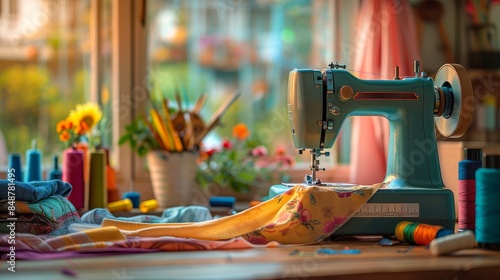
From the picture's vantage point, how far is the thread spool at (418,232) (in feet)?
5.22

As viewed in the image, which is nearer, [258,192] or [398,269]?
[398,269]

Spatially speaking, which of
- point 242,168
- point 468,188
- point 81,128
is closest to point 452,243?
point 468,188

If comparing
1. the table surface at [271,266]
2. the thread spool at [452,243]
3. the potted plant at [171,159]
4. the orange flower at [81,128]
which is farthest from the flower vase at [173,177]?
the thread spool at [452,243]

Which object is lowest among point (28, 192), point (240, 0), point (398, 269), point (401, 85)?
point (398, 269)

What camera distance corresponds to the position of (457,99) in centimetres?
182

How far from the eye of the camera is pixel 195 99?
3.27 meters

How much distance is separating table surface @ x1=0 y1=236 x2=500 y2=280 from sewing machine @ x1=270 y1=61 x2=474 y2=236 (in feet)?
0.70

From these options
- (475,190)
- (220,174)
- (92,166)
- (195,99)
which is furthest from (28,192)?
(195,99)

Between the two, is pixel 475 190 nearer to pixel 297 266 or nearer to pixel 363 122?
pixel 297 266

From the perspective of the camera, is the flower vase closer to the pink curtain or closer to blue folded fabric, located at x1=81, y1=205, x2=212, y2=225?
blue folded fabric, located at x1=81, y1=205, x2=212, y2=225

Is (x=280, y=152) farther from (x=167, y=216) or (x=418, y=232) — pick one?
(x=418, y=232)

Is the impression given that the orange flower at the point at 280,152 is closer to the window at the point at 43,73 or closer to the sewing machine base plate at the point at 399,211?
the window at the point at 43,73

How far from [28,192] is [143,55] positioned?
148 cm

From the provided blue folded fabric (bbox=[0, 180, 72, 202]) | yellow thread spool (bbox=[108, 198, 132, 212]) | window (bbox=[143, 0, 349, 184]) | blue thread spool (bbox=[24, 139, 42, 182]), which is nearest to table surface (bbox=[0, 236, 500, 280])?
blue folded fabric (bbox=[0, 180, 72, 202])
